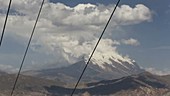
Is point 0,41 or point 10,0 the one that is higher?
point 10,0

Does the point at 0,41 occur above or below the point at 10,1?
below

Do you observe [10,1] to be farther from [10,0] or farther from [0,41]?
[0,41]

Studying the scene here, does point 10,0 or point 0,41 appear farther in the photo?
point 0,41

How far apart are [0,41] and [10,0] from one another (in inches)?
133

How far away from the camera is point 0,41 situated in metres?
19.8

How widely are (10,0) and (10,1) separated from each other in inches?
2.8

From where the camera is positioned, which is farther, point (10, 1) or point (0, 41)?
point (0, 41)

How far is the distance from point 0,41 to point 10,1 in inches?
133

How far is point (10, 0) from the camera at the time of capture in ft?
56.4

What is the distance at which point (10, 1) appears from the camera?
56.3ft

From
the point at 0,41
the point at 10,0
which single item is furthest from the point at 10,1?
the point at 0,41
